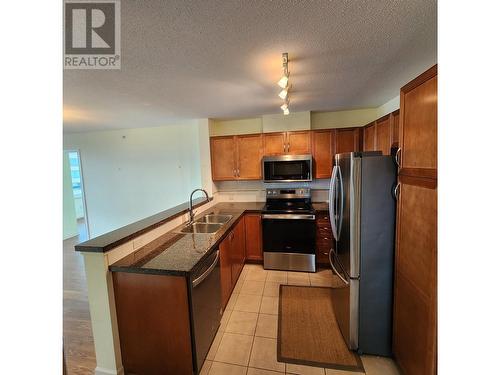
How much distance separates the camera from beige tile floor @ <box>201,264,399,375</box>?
5.53 ft

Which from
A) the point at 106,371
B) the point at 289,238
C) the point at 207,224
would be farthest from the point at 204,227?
the point at 106,371

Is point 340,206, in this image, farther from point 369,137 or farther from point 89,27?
point 89,27

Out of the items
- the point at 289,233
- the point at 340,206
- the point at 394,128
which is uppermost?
the point at 394,128

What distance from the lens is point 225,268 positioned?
234 cm

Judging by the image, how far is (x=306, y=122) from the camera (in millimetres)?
3596

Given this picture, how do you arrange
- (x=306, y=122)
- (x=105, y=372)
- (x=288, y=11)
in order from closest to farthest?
(x=288, y=11) → (x=105, y=372) → (x=306, y=122)

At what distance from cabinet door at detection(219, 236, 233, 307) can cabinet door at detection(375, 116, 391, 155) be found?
1.98 m

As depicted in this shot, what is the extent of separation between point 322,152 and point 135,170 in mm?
3768

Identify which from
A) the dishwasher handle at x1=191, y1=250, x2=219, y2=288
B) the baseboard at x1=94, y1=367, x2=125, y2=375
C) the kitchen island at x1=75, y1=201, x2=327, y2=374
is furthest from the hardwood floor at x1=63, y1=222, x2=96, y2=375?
the dishwasher handle at x1=191, y1=250, x2=219, y2=288

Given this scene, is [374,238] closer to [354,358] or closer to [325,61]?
[354,358]

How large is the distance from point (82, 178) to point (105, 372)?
4502 millimetres

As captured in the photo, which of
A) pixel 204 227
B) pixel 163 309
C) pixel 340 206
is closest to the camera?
pixel 163 309

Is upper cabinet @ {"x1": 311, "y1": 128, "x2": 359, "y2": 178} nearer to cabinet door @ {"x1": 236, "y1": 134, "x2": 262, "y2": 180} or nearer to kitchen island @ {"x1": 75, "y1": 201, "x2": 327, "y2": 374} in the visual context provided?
cabinet door @ {"x1": 236, "y1": 134, "x2": 262, "y2": 180}
